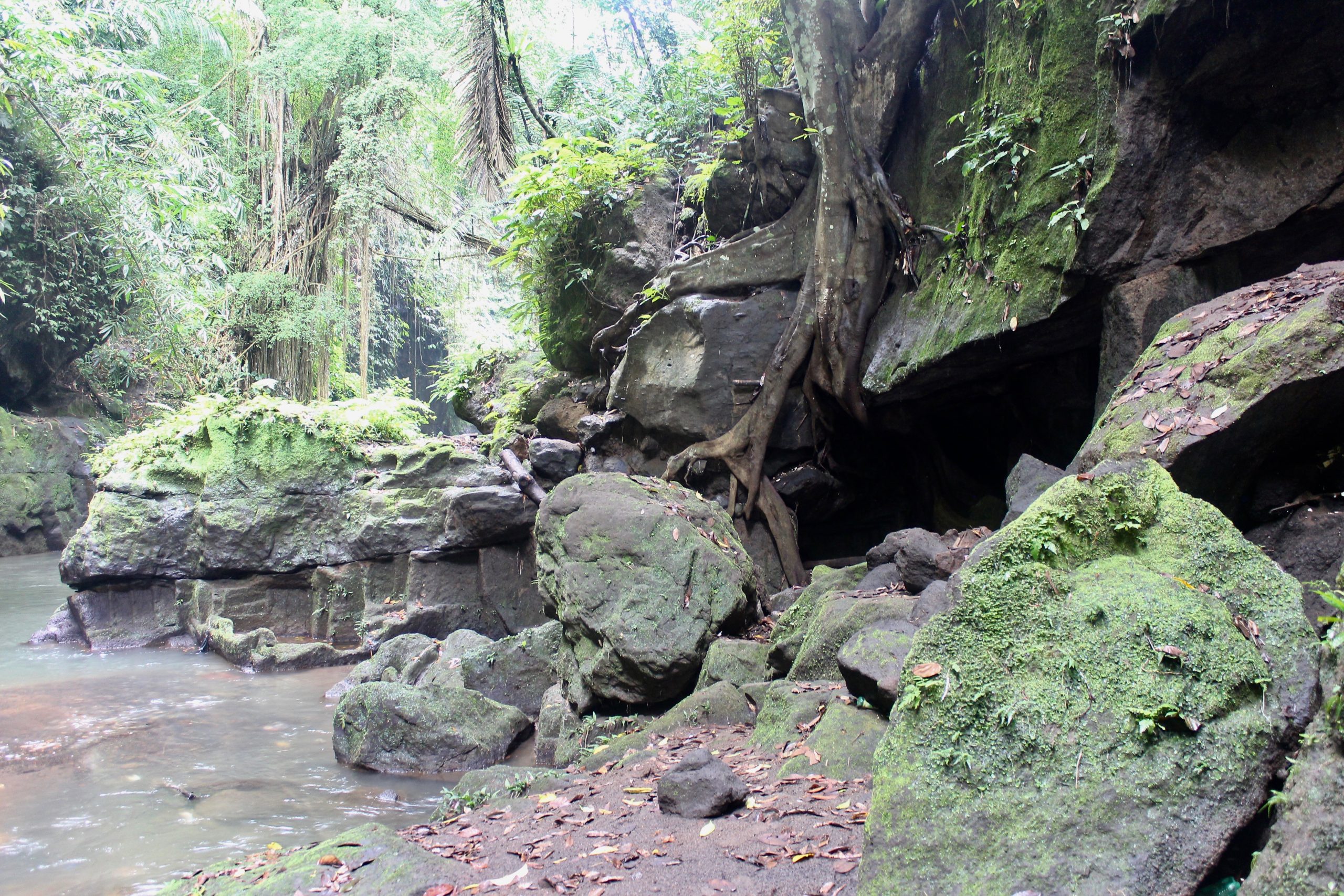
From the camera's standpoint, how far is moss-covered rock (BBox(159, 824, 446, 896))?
3.21m

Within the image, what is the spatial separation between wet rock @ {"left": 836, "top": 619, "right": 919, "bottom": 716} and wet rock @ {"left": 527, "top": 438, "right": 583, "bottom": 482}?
6.20 m

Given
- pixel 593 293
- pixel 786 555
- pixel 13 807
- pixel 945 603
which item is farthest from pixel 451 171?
pixel 945 603

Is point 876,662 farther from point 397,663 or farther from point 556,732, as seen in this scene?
point 397,663

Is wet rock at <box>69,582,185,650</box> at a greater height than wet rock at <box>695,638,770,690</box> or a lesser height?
lesser

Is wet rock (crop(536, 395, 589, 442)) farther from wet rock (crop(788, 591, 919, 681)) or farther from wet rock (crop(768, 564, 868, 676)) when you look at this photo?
wet rock (crop(788, 591, 919, 681))

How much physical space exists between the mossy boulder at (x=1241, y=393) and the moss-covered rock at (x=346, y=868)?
3449 millimetres

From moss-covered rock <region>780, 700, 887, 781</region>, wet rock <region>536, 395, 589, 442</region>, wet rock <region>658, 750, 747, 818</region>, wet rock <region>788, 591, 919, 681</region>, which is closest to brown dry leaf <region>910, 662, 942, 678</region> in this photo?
moss-covered rock <region>780, 700, 887, 781</region>

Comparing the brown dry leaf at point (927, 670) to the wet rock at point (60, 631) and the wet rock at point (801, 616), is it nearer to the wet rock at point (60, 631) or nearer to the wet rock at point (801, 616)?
the wet rock at point (801, 616)

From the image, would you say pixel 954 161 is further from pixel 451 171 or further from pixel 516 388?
pixel 451 171

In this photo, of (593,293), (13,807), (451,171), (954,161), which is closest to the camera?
(13,807)

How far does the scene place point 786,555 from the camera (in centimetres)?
818

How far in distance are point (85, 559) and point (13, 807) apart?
19.3ft

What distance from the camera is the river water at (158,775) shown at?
4.68 m

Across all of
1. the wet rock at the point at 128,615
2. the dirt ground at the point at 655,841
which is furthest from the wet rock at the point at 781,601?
the wet rock at the point at 128,615
